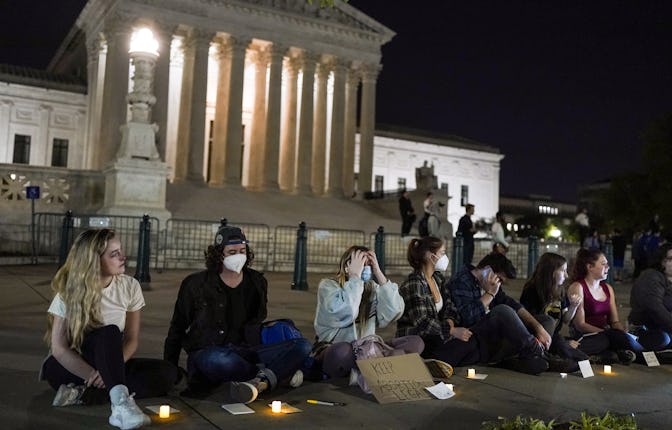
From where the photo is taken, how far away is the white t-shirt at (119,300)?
489cm

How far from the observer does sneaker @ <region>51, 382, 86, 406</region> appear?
4664 millimetres

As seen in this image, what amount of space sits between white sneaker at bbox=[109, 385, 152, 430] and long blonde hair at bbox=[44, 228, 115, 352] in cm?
58

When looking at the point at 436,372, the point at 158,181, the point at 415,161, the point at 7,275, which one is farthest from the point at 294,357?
the point at 415,161

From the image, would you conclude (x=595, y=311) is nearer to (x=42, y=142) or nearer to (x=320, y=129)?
(x=320, y=129)

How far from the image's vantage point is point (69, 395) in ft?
15.4

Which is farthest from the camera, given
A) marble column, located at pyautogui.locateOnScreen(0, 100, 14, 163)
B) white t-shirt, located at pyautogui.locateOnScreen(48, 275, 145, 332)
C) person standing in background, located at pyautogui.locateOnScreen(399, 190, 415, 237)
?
marble column, located at pyautogui.locateOnScreen(0, 100, 14, 163)

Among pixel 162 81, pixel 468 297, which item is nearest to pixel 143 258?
pixel 468 297

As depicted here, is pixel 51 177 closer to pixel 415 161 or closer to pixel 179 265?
pixel 179 265

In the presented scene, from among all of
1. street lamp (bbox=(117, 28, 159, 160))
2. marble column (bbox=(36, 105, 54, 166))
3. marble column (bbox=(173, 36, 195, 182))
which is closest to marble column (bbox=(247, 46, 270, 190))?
marble column (bbox=(173, 36, 195, 182))

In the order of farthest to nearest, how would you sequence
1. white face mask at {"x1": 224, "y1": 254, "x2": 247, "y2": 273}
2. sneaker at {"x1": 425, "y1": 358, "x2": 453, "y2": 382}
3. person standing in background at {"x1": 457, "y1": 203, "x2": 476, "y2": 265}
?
person standing in background at {"x1": 457, "y1": 203, "x2": 476, "y2": 265} → sneaker at {"x1": 425, "y1": 358, "x2": 453, "y2": 382} → white face mask at {"x1": 224, "y1": 254, "x2": 247, "y2": 273}

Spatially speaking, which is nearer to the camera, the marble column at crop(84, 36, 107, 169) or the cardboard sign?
the cardboard sign

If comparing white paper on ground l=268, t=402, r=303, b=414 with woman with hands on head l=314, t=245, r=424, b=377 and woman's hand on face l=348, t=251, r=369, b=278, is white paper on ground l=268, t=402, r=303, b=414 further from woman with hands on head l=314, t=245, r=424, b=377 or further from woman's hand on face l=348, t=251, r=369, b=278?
woman's hand on face l=348, t=251, r=369, b=278

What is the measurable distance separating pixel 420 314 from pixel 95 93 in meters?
35.3

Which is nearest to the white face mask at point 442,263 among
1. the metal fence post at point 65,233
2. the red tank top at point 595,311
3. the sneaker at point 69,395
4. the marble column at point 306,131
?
the red tank top at point 595,311
